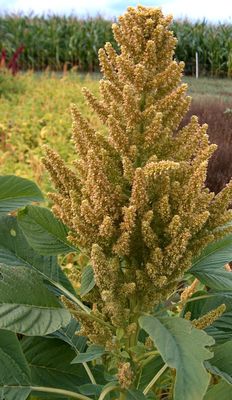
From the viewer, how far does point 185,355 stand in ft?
4.57

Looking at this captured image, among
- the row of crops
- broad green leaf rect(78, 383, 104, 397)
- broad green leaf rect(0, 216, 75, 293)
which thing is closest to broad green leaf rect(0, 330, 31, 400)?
broad green leaf rect(78, 383, 104, 397)

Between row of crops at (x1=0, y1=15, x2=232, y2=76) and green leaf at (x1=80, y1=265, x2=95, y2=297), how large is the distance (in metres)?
22.6

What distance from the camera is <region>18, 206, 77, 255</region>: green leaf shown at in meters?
1.74

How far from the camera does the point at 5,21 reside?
26125mm

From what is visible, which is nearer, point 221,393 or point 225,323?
point 221,393

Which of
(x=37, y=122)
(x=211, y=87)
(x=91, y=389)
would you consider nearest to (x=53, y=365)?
(x=91, y=389)

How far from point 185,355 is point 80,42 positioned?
79.0 feet

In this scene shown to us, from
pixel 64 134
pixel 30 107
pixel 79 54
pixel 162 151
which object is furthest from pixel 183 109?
pixel 79 54

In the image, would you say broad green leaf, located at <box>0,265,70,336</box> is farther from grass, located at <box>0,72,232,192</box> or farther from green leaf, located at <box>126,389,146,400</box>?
grass, located at <box>0,72,232,192</box>

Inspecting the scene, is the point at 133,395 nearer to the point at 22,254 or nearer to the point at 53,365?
the point at 53,365

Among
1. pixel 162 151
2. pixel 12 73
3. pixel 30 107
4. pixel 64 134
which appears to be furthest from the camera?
pixel 12 73

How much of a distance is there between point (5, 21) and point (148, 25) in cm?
2561

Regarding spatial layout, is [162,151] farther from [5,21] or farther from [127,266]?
[5,21]

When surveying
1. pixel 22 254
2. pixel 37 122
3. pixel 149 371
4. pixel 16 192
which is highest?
pixel 16 192
